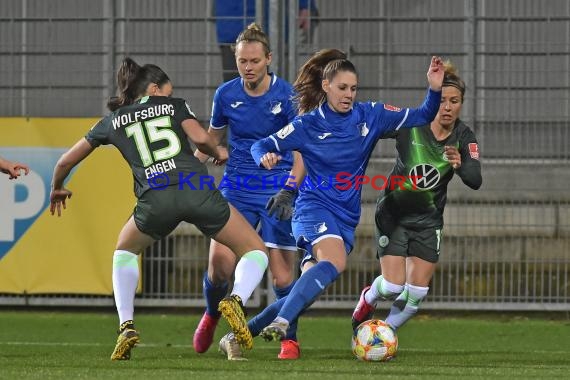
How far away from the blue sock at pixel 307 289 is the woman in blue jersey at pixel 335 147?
97 millimetres

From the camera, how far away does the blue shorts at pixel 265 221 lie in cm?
834

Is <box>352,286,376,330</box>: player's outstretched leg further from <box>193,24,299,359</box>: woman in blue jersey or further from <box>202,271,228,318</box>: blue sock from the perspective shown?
<box>202,271,228,318</box>: blue sock

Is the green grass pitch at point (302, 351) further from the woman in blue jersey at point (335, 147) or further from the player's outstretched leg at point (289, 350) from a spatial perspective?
the woman in blue jersey at point (335, 147)

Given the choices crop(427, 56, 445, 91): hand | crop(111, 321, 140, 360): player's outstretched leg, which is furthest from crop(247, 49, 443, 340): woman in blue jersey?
crop(111, 321, 140, 360): player's outstretched leg

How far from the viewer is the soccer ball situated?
25.0 ft

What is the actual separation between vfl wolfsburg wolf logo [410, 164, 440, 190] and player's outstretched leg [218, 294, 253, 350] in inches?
73.7

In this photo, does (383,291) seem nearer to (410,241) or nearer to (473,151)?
(410,241)

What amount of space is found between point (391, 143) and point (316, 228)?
3.51 meters

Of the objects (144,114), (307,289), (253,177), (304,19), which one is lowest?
(307,289)

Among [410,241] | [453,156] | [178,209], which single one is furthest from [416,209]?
[178,209]

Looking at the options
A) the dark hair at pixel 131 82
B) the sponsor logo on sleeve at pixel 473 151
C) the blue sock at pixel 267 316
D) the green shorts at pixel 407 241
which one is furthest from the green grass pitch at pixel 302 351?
the dark hair at pixel 131 82

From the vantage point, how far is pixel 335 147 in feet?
25.2

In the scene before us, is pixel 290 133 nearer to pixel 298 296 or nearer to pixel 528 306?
pixel 298 296

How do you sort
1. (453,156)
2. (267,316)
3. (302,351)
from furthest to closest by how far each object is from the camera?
(302,351) < (267,316) < (453,156)
